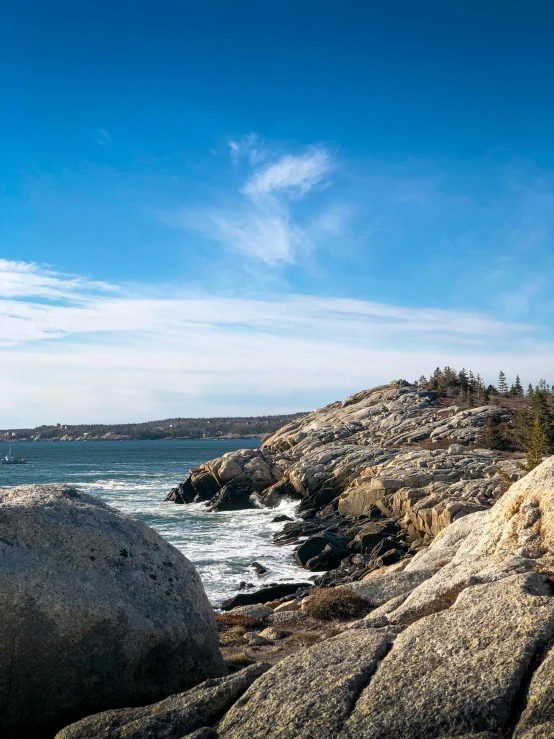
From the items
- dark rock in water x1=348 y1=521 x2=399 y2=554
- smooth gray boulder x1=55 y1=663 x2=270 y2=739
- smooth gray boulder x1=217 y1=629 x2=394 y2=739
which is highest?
smooth gray boulder x1=217 y1=629 x2=394 y2=739

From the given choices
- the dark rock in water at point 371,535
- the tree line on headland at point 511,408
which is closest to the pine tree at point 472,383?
the tree line on headland at point 511,408

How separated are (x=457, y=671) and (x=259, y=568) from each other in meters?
27.5

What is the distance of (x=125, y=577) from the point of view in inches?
388

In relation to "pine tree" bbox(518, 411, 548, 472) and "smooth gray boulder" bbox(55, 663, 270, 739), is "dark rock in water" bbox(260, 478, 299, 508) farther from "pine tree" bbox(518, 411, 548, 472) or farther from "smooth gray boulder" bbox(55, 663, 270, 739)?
"smooth gray boulder" bbox(55, 663, 270, 739)

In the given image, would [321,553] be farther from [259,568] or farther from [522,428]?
[522,428]

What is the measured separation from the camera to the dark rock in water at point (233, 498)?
201ft

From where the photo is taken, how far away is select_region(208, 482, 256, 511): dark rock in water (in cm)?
6112

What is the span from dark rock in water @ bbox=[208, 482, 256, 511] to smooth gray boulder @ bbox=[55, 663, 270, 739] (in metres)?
53.3

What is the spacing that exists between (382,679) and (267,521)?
4599 cm

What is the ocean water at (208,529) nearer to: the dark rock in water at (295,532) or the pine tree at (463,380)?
the dark rock in water at (295,532)

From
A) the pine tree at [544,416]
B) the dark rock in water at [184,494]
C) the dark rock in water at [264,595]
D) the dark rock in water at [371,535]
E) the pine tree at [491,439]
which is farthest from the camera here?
the dark rock in water at [184,494]

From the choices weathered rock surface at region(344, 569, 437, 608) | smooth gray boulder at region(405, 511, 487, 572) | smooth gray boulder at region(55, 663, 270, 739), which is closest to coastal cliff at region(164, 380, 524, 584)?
smooth gray boulder at region(405, 511, 487, 572)

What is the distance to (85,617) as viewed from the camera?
29.3 ft

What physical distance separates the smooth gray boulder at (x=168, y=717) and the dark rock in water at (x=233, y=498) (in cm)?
5332
